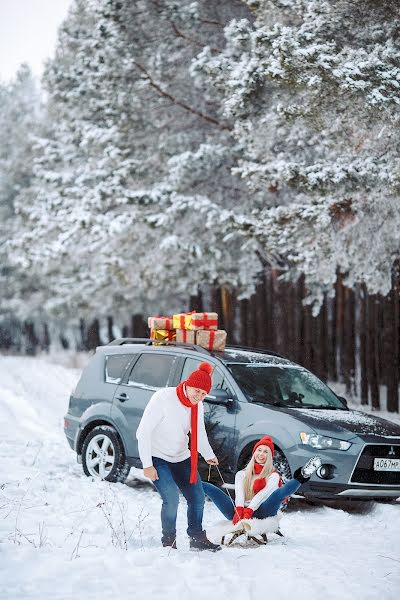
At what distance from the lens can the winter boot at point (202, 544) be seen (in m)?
6.66

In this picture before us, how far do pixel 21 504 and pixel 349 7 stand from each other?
835cm

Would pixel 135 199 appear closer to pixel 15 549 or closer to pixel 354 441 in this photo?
pixel 354 441

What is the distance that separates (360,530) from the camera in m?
7.68

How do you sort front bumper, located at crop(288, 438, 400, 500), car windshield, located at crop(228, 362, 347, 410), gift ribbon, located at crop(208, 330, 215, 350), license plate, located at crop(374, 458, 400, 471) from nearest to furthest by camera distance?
1. front bumper, located at crop(288, 438, 400, 500)
2. license plate, located at crop(374, 458, 400, 471)
3. car windshield, located at crop(228, 362, 347, 410)
4. gift ribbon, located at crop(208, 330, 215, 350)

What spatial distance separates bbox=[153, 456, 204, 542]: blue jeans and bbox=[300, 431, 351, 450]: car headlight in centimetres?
175

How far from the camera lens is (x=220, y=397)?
877cm

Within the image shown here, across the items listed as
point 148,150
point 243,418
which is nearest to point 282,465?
point 243,418

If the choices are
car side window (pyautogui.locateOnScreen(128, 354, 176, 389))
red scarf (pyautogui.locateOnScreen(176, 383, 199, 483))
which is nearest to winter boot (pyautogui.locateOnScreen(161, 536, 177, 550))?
red scarf (pyautogui.locateOnScreen(176, 383, 199, 483))

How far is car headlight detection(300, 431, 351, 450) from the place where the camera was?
8.19 meters

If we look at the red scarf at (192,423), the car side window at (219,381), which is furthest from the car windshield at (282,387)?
the red scarf at (192,423)

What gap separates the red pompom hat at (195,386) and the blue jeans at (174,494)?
0.08m

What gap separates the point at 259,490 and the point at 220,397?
169 cm

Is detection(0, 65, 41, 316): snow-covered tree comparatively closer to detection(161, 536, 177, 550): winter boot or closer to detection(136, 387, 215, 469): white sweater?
detection(136, 387, 215, 469): white sweater

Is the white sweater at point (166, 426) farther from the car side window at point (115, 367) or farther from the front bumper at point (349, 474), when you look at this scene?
the car side window at point (115, 367)
